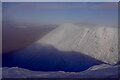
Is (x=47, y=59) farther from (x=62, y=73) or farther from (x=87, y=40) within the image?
(x=87, y=40)

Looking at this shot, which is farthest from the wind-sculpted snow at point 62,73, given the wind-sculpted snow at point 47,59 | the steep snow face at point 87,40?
the steep snow face at point 87,40

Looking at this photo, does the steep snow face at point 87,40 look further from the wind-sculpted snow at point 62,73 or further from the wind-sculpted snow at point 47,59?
the wind-sculpted snow at point 62,73

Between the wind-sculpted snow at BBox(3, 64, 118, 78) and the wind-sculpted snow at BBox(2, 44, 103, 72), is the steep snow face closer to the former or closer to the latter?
the wind-sculpted snow at BBox(2, 44, 103, 72)

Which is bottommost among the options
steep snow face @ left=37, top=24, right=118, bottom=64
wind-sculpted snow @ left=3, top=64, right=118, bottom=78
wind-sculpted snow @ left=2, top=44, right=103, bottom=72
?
wind-sculpted snow @ left=3, top=64, right=118, bottom=78

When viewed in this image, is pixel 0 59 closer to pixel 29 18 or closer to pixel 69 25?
pixel 29 18

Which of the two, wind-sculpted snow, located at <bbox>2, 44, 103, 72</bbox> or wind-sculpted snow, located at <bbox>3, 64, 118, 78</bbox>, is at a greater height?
wind-sculpted snow, located at <bbox>2, 44, 103, 72</bbox>

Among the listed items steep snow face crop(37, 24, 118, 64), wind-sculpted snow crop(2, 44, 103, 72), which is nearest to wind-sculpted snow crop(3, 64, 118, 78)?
wind-sculpted snow crop(2, 44, 103, 72)

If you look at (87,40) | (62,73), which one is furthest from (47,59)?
(87,40)
